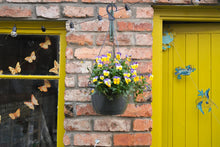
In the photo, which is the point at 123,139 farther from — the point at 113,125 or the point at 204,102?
the point at 204,102

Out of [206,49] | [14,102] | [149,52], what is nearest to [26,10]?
[14,102]

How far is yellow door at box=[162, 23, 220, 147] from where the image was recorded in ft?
6.15

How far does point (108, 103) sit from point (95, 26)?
71cm

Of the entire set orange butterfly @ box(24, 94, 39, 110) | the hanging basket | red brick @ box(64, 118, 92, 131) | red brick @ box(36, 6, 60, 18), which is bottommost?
red brick @ box(64, 118, 92, 131)

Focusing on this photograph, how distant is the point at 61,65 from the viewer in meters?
1.80

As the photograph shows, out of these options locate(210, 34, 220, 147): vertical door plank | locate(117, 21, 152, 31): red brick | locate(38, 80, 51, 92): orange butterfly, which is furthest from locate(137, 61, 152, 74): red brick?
locate(38, 80, 51, 92): orange butterfly

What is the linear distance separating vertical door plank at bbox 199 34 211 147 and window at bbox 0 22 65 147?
125cm

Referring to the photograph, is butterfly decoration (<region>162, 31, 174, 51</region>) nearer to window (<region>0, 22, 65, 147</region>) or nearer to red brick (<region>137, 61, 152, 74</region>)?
red brick (<region>137, 61, 152, 74</region>)

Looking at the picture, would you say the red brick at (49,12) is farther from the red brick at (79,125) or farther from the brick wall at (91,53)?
the red brick at (79,125)

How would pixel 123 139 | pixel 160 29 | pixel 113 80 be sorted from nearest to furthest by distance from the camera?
pixel 113 80, pixel 123 139, pixel 160 29

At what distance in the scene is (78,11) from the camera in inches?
67.3

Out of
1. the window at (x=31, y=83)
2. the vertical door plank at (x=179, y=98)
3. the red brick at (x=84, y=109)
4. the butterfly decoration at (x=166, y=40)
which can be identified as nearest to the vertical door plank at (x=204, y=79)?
the vertical door plank at (x=179, y=98)

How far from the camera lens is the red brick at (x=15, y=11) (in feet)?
5.66

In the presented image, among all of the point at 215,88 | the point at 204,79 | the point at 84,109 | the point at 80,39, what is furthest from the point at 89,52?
the point at 215,88
